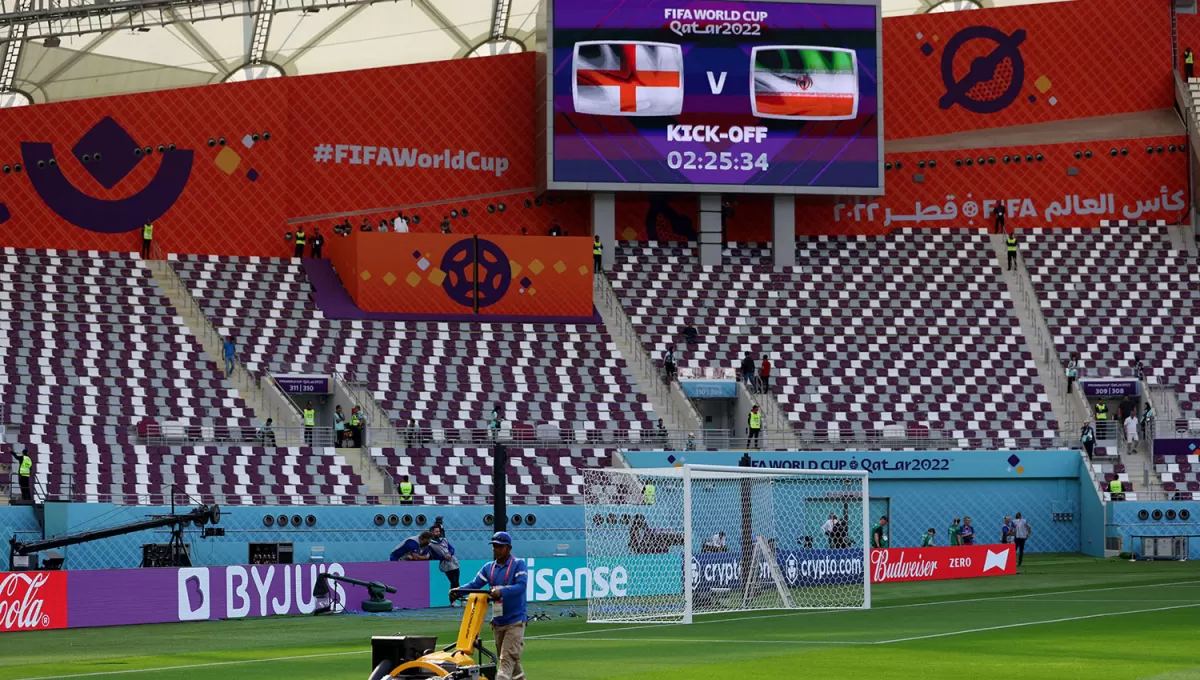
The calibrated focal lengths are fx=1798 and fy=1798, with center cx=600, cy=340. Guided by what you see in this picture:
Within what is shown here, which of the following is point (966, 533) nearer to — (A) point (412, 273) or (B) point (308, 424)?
(B) point (308, 424)

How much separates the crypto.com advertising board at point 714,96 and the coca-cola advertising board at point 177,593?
929 inches

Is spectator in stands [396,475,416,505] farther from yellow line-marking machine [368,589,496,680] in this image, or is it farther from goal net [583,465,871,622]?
yellow line-marking machine [368,589,496,680]

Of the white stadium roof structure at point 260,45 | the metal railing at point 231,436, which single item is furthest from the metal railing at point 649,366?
the metal railing at point 231,436

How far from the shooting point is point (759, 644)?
22297 mm

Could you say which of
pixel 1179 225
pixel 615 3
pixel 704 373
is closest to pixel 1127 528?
pixel 704 373

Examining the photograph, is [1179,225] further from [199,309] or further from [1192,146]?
[199,309]

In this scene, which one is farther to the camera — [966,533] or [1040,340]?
[1040,340]

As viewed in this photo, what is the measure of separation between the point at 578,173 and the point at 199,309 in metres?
11.6

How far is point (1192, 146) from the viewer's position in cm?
5734

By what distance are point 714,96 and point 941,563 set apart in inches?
734

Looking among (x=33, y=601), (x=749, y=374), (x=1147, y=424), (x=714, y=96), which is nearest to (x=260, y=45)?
(x=714, y=96)

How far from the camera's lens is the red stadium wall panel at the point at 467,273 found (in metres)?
50.6

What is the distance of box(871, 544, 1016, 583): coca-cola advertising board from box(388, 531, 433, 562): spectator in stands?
34.0 ft

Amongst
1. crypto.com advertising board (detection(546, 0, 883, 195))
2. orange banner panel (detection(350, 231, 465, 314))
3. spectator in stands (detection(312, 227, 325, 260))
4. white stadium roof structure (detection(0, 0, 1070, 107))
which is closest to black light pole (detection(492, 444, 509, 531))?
white stadium roof structure (detection(0, 0, 1070, 107))
